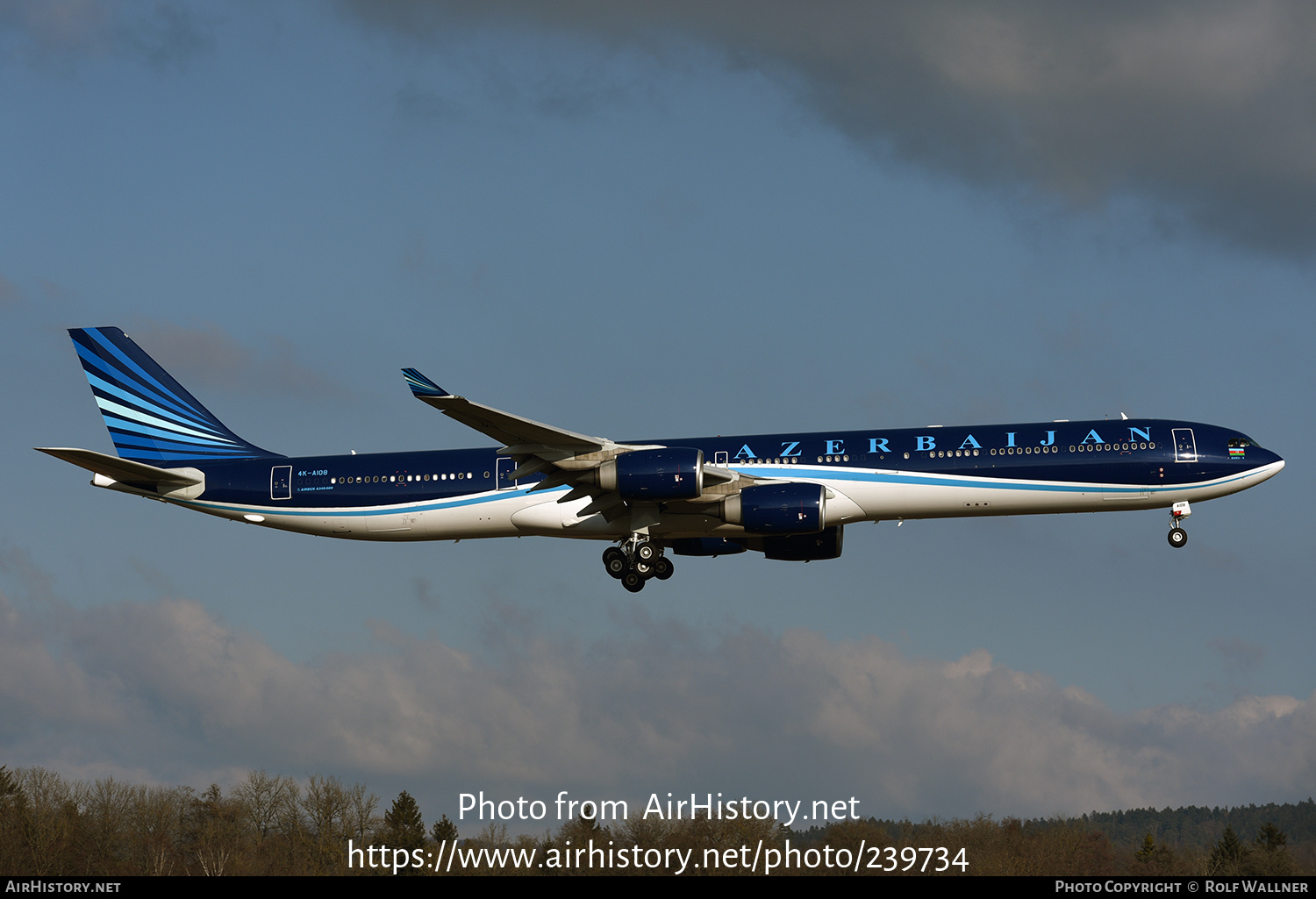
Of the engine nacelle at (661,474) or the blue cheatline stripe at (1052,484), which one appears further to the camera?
the blue cheatline stripe at (1052,484)

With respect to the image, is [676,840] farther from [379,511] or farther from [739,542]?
[379,511]

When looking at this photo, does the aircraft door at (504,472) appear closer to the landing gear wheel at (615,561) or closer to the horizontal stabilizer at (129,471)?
the landing gear wheel at (615,561)

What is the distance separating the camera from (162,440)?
53.7 meters

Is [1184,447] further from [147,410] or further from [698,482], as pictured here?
[147,410]

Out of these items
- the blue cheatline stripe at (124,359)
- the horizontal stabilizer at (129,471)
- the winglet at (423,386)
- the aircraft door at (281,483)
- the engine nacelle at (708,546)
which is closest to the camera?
the winglet at (423,386)

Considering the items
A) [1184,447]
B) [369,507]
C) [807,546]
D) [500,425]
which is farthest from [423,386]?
[1184,447]

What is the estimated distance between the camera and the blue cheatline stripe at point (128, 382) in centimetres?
5453

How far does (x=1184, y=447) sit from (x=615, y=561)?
2066 cm

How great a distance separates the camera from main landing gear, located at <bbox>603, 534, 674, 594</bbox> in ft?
155

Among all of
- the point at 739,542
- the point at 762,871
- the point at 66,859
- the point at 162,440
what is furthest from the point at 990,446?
the point at 66,859

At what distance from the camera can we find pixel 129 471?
48375 millimetres

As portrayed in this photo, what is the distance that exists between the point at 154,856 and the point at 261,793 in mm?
6466

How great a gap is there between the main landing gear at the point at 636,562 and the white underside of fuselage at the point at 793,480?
1.90ft

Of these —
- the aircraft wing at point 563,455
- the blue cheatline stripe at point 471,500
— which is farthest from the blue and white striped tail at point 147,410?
the aircraft wing at point 563,455
